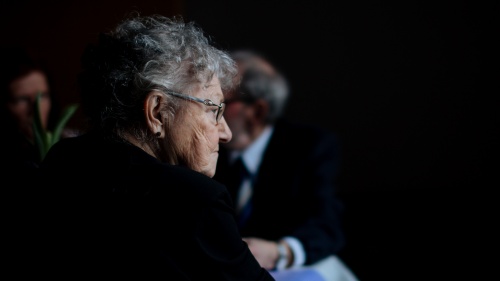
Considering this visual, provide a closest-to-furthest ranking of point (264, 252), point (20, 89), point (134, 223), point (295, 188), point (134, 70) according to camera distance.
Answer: point (134, 223) < point (134, 70) < point (264, 252) < point (295, 188) < point (20, 89)

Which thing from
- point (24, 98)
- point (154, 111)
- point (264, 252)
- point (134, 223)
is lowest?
point (24, 98)

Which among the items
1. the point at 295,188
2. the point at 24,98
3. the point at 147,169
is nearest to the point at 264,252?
the point at 295,188

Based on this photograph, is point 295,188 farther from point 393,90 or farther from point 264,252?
point 393,90

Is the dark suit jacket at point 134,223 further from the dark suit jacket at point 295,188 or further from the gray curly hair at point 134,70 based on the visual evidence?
the dark suit jacket at point 295,188

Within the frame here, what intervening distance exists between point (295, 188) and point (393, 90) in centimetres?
261

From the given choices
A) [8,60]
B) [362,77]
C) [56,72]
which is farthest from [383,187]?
[8,60]

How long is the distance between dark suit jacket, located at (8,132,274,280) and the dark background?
311cm

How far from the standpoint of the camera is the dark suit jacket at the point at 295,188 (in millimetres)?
1935

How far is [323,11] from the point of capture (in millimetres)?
4434

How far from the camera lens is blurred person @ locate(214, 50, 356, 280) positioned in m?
1.79

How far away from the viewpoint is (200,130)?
117cm

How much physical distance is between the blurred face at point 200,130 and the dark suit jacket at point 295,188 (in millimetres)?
734

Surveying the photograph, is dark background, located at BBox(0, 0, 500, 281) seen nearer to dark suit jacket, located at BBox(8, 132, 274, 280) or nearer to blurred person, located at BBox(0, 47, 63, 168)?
blurred person, located at BBox(0, 47, 63, 168)

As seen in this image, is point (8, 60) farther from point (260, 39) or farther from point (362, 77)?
point (362, 77)
